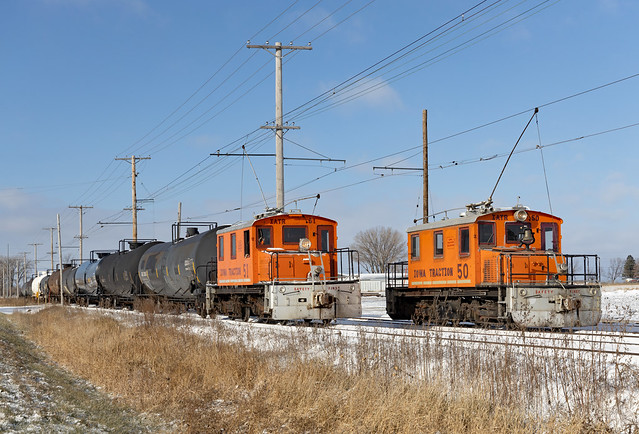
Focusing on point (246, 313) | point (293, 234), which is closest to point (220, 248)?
point (246, 313)

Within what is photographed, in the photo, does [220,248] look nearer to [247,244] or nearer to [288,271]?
[247,244]

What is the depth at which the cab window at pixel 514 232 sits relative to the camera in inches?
768

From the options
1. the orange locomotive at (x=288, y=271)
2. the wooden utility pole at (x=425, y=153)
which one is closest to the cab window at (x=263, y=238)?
the orange locomotive at (x=288, y=271)

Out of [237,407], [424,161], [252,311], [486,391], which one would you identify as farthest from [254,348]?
[424,161]

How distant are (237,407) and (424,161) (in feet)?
71.3

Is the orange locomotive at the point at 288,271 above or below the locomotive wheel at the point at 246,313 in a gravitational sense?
above

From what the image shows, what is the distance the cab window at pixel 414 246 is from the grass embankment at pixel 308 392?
926 cm

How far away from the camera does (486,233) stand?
1936 cm

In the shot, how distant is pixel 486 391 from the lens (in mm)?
8953

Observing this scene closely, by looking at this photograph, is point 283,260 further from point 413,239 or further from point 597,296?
point 597,296

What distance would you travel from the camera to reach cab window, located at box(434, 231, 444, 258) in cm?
2099

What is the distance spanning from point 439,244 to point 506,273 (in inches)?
115

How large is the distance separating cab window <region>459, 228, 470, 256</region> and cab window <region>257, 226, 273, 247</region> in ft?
19.0

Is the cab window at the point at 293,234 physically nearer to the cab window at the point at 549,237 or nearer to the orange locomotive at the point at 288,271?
the orange locomotive at the point at 288,271
